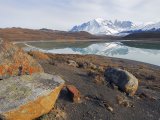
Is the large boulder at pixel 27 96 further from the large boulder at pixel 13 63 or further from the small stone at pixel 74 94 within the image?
the small stone at pixel 74 94

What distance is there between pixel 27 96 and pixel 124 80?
7.21 meters

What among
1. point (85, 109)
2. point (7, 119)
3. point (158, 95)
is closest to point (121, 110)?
point (85, 109)

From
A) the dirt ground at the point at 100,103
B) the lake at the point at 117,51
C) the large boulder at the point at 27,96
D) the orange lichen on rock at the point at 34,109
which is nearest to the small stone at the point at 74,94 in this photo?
the dirt ground at the point at 100,103

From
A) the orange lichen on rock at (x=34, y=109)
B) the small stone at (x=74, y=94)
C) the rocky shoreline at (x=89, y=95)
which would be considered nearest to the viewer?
the orange lichen on rock at (x=34, y=109)

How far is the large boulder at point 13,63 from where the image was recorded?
1391cm

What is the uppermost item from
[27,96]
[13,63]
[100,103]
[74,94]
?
[13,63]

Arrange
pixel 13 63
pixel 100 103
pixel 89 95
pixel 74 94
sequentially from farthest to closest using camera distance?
pixel 89 95 < pixel 100 103 < pixel 74 94 < pixel 13 63

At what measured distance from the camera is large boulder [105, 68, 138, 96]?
17.0 metres

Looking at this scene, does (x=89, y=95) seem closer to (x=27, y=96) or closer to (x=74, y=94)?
(x=74, y=94)

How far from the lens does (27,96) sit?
11953 mm

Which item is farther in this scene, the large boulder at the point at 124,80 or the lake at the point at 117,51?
the lake at the point at 117,51

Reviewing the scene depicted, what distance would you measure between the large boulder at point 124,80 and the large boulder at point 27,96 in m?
5.09

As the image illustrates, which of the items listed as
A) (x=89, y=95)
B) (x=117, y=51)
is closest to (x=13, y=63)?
(x=89, y=95)

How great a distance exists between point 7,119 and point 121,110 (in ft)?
20.3
